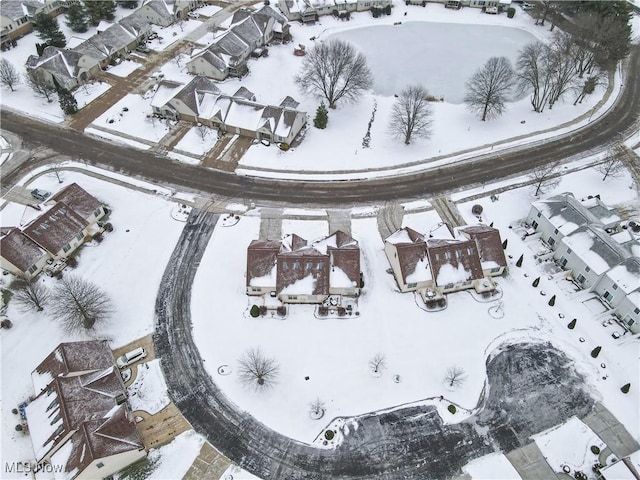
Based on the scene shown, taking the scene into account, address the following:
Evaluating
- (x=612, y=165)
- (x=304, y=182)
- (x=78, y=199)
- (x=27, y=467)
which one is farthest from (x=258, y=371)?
(x=612, y=165)

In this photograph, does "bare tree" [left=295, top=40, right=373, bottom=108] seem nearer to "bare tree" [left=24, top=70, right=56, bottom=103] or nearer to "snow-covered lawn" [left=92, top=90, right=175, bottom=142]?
"snow-covered lawn" [left=92, top=90, right=175, bottom=142]

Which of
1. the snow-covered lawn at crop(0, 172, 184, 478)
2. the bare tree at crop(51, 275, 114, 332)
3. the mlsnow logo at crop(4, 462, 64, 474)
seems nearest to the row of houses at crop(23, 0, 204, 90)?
the snow-covered lawn at crop(0, 172, 184, 478)

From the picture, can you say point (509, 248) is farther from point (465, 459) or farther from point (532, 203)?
point (465, 459)

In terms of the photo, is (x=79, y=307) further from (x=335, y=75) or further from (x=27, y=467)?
(x=335, y=75)

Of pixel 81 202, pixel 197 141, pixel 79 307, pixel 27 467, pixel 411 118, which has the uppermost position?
pixel 411 118

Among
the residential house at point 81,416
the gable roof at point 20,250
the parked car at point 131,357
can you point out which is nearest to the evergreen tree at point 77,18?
the gable roof at point 20,250

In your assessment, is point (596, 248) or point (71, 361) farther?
point (596, 248)
